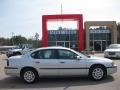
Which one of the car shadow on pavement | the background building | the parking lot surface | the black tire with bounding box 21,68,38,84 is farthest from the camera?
the background building

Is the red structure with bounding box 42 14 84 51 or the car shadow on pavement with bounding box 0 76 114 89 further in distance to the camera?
the red structure with bounding box 42 14 84 51

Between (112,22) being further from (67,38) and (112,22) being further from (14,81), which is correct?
(14,81)

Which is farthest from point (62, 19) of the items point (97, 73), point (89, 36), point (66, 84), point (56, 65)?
point (66, 84)

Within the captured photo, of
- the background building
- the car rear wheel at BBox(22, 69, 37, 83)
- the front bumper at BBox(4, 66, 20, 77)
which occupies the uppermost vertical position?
the background building

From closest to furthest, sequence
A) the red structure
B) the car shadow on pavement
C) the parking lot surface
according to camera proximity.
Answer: the parking lot surface, the car shadow on pavement, the red structure

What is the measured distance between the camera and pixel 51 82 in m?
12.0

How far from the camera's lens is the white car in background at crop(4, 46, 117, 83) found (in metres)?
11.7

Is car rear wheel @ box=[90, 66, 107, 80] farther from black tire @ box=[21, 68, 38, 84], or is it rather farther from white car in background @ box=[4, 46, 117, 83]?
black tire @ box=[21, 68, 38, 84]

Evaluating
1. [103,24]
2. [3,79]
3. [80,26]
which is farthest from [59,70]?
[103,24]

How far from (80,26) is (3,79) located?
3090 cm

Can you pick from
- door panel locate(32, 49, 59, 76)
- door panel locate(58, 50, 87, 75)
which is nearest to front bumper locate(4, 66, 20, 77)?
door panel locate(32, 49, 59, 76)

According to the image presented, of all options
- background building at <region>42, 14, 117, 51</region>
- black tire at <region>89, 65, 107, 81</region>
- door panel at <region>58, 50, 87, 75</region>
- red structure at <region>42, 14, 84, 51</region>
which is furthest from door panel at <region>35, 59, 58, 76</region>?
background building at <region>42, 14, 117, 51</region>

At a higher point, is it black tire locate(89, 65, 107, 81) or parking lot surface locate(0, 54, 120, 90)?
black tire locate(89, 65, 107, 81)

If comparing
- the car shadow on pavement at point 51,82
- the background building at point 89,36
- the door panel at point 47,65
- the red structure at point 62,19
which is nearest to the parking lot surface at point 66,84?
the car shadow on pavement at point 51,82
